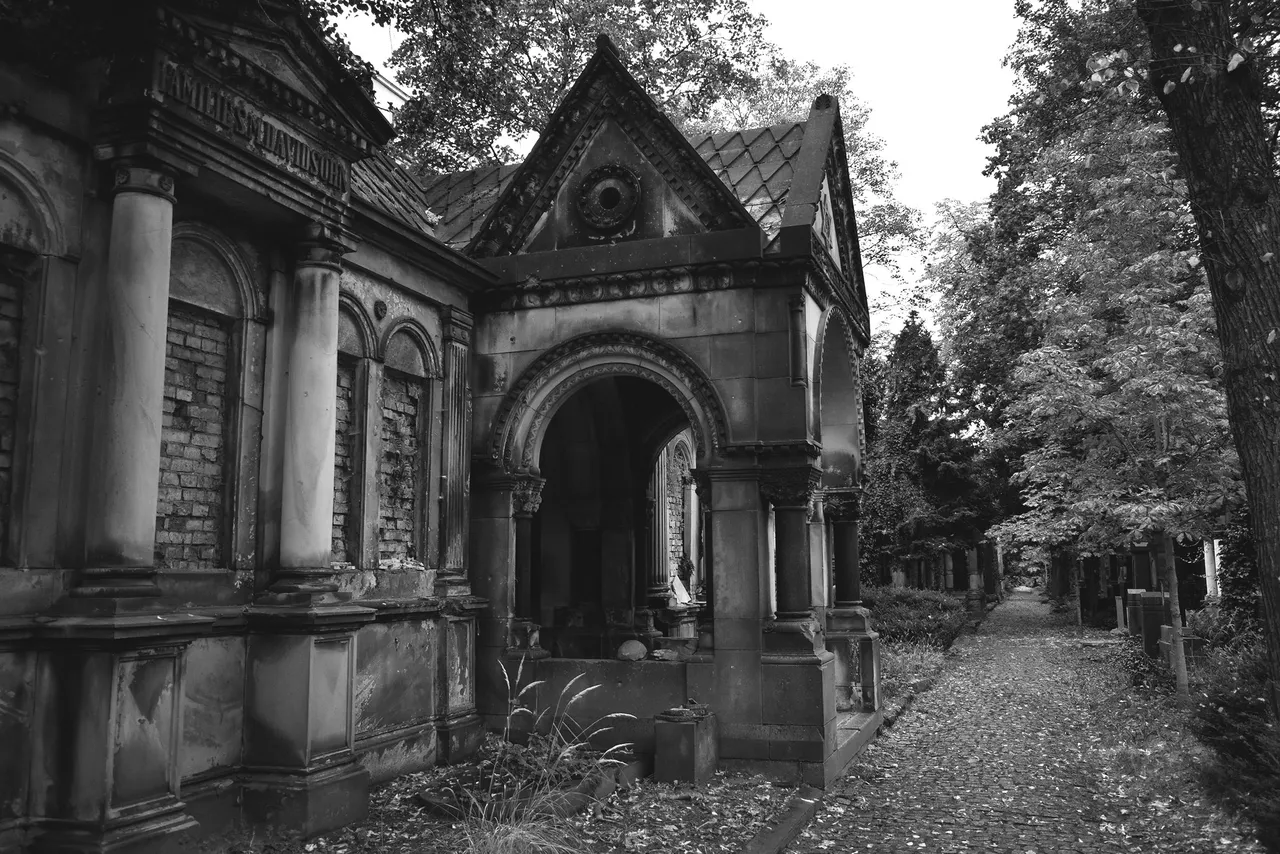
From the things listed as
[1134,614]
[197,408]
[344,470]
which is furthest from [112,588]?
[1134,614]

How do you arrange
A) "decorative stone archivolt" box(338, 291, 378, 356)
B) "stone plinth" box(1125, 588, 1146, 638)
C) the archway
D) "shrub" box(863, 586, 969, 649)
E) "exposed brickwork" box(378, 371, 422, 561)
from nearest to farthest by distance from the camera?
"decorative stone archivolt" box(338, 291, 378, 356) < "exposed brickwork" box(378, 371, 422, 561) < the archway < "stone plinth" box(1125, 588, 1146, 638) < "shrub" box(863, 586, 969, 649)

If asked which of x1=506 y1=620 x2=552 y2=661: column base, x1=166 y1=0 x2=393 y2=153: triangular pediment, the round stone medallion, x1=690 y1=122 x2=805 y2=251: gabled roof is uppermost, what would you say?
x1=690 y1=122 x2=805 y2=251: gabled roof

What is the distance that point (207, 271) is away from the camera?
718 centimetres

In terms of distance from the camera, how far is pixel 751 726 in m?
9.30

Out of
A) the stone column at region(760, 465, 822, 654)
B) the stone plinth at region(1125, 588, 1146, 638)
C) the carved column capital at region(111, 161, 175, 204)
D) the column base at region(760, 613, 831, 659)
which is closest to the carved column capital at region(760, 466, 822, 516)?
the stone column at region(760, 465, 822, 654)

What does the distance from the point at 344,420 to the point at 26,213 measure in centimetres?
334

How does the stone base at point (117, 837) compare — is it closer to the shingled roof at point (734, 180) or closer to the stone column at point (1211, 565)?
the shingled roof at point (734, 180)

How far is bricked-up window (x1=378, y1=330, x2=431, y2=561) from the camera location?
30.3 feet

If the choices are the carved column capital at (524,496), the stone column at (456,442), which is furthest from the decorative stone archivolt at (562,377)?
the stone column at (456,442)

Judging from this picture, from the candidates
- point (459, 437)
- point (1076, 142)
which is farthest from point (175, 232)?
point (1076, 142)

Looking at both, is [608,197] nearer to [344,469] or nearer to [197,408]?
[344,469]

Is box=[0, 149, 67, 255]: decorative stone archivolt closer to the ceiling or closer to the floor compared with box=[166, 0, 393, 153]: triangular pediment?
closer to the floor

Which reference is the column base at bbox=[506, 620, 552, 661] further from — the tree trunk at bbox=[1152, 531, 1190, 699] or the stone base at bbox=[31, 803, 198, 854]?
the tree trunk at bbox=[1152, 531, 1190, 699]

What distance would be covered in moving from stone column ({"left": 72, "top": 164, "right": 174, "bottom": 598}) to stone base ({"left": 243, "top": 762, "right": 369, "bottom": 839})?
73.8 inches
